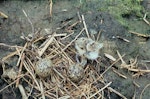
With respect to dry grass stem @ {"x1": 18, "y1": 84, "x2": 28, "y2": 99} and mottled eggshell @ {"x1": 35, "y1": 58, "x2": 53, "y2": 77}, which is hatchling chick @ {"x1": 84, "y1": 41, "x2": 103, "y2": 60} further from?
dry grass stem @ {"x1": 18, "y1": 84, "x2": 28, "y2": 99}

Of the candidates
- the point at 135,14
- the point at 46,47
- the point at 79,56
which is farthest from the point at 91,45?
the point at 135,14

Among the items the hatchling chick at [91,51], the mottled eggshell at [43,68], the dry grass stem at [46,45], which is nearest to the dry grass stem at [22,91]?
the mottled eggshell at [43,68]

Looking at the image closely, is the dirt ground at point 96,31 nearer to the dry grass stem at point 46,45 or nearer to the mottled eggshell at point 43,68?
the dry grass stem at point 46,45

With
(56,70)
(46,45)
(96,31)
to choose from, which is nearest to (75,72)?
(56,70)

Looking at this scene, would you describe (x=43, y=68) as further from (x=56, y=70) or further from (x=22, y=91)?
(x=22, y=91)

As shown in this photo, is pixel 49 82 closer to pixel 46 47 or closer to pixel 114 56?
pixel 46 47

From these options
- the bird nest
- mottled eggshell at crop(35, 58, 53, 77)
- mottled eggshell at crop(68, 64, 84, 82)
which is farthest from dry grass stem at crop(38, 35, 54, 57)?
mottled eggshell at crop(68, 64, 84, 82)
